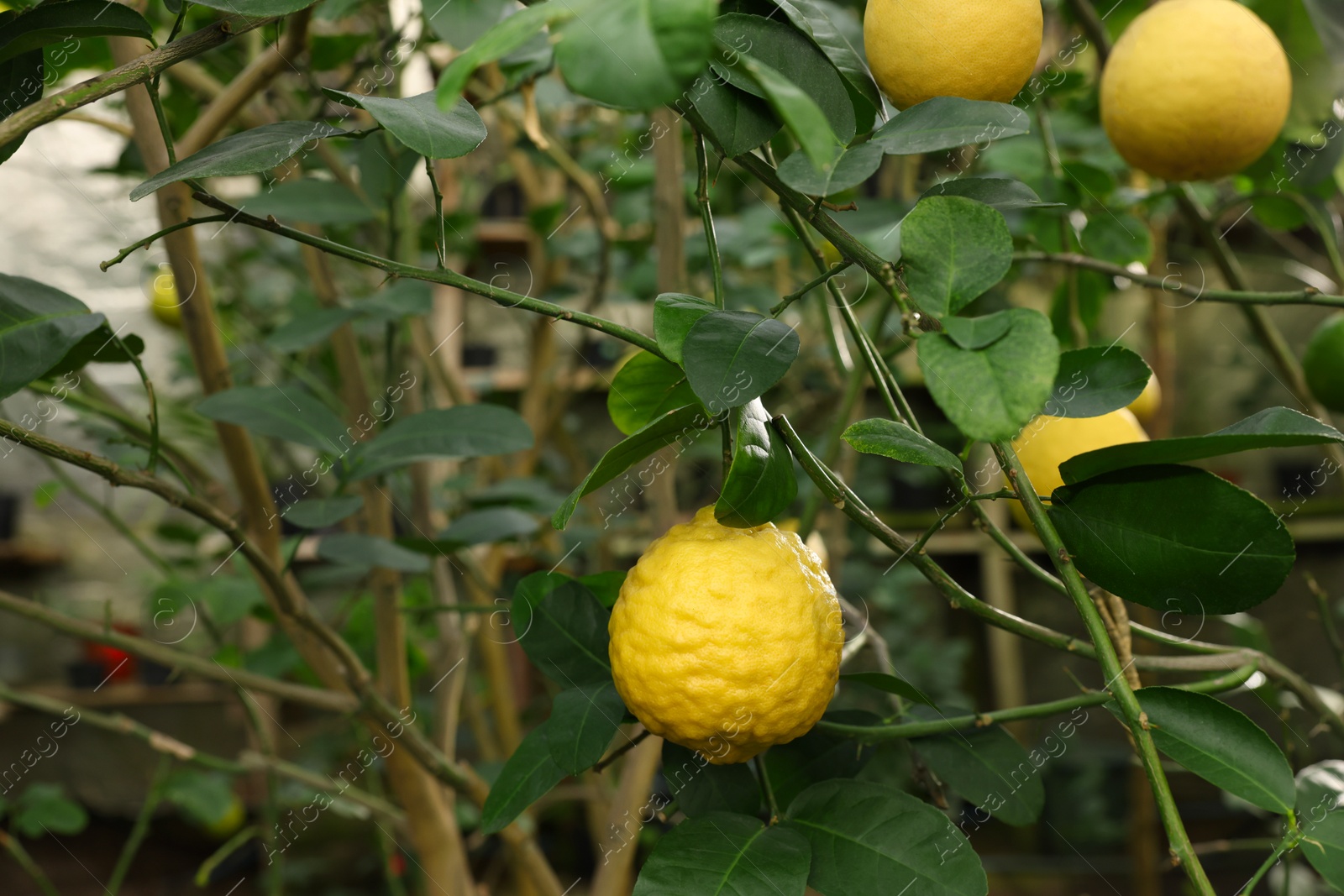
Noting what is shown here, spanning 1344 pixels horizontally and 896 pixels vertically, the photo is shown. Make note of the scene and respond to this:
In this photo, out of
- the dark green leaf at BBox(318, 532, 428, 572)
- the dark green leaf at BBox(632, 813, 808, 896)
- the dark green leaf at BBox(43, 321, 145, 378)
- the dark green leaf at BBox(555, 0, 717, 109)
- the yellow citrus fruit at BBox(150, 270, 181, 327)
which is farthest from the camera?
the yellow citrus fruit at BBox(150, 270, 181, 327)

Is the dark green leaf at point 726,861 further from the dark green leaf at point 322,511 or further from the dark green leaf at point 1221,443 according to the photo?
the dark green leaf at point 322,511

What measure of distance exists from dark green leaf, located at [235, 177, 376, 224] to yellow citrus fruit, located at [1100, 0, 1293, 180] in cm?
47

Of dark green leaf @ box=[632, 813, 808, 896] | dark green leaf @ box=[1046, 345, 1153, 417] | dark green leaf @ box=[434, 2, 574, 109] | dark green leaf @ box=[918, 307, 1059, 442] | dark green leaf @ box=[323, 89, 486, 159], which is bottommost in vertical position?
dark green leaf @ box=[632, 813, 808, 896]

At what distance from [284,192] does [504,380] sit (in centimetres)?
116

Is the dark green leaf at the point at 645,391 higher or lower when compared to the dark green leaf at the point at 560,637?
higher

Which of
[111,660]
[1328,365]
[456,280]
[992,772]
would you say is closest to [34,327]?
[456,280]

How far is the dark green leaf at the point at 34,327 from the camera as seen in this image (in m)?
0.34

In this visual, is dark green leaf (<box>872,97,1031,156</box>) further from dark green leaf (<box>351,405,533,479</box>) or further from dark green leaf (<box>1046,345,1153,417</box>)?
dark green leaf (<box>351,405,533,479</box>)

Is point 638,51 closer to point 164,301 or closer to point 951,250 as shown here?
point 951,250

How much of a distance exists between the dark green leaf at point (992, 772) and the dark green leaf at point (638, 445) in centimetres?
17

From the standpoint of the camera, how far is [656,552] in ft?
1.02

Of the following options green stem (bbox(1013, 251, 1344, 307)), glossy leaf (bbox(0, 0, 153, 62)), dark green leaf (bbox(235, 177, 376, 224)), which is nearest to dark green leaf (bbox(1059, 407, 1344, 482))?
green stem (bbox(1013, 251, 1344, 307))

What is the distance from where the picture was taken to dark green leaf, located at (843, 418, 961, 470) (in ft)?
0.81

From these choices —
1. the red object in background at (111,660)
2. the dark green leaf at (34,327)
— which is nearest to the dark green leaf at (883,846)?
the dark green leaf at (34,327)
